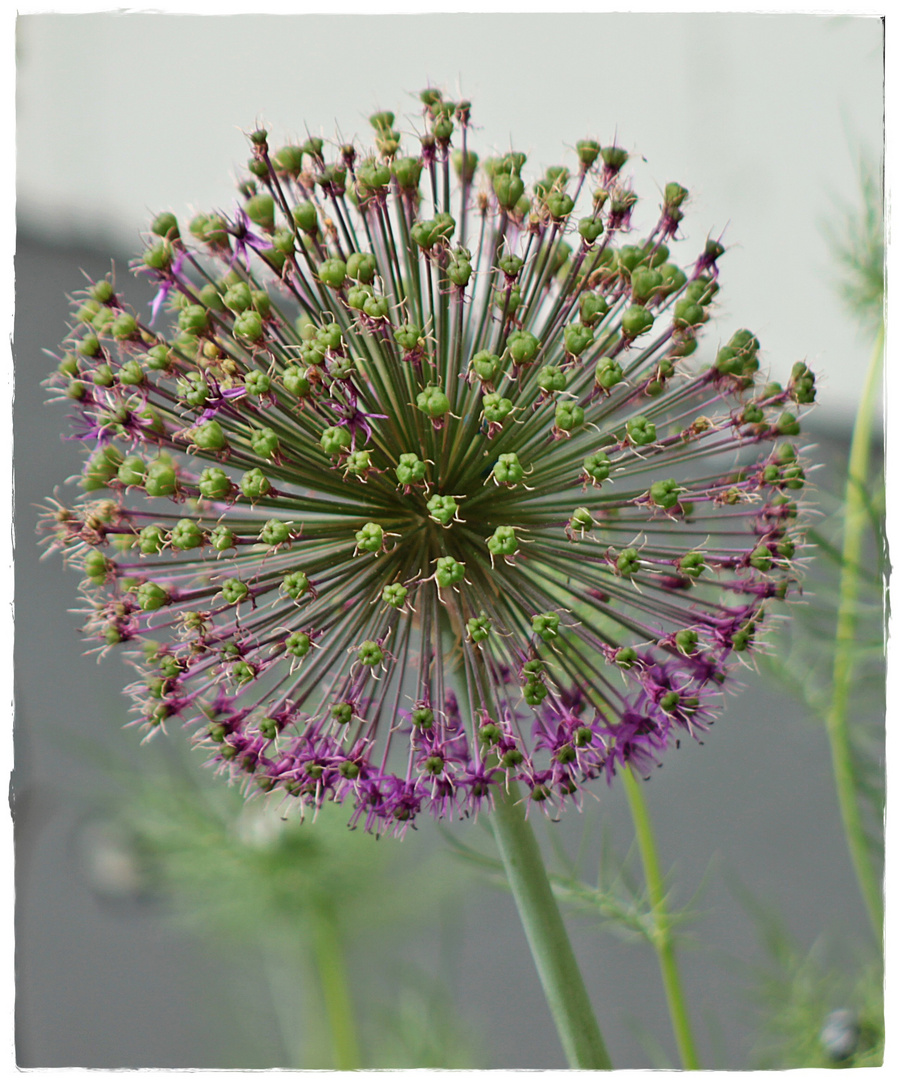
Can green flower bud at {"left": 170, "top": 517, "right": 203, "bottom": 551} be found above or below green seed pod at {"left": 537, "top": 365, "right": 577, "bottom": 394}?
below

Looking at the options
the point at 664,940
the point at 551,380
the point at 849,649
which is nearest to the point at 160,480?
the point at 551,380

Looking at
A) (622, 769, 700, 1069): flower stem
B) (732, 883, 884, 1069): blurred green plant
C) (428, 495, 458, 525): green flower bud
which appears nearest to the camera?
(428, 495, 458, 525): green flower bud

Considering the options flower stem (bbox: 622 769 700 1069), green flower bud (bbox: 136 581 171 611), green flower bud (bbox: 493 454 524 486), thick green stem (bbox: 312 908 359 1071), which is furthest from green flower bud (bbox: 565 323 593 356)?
thick green stem (bbox: 312 908 359 1071)

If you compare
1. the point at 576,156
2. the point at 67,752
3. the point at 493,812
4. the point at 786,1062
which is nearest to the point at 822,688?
the point at 786,1062

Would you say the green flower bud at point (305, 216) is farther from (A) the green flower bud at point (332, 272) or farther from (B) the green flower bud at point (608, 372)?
(B) the green flower bud at point (608, 372)

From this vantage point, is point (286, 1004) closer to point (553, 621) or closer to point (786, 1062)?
point (786, 1062)

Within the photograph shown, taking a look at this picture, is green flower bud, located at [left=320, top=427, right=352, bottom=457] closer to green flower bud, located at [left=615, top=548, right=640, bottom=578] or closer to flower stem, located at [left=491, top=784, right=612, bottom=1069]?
green flower bud, located at [left=615, top=548, right=640, bottom=578]
